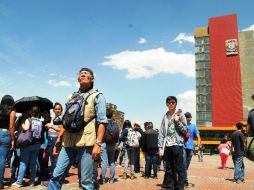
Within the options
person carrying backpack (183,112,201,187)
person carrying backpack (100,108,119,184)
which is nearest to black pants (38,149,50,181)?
person carrying backpack (100,108,119,184)

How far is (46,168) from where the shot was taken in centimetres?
791

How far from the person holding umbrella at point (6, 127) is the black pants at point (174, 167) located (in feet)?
10.9

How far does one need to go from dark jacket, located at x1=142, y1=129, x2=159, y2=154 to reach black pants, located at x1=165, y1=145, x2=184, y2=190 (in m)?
3.50

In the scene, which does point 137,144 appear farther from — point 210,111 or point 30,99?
point 210,111

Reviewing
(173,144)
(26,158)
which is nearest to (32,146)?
(26,158)

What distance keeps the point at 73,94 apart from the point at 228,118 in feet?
259

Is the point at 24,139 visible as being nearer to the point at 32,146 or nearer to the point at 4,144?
the point at 32,146

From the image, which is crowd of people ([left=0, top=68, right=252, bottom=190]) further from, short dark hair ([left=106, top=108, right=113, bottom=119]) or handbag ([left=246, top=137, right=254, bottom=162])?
handbag ([left=246, top=137, right=254, bottom=162])

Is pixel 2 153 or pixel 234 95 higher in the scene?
pixel 234 95

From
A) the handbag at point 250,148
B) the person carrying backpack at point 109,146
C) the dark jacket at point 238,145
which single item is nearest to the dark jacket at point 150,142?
the person carrying backpack at point 109,146

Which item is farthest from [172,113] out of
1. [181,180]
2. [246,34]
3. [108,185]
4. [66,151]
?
[246,34]

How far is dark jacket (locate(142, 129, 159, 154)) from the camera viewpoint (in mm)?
10070

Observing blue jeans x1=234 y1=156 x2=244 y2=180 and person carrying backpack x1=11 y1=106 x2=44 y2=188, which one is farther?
blue jeans x1=234 y1=156 x2=244 y2=180

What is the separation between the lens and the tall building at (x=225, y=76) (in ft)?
261
